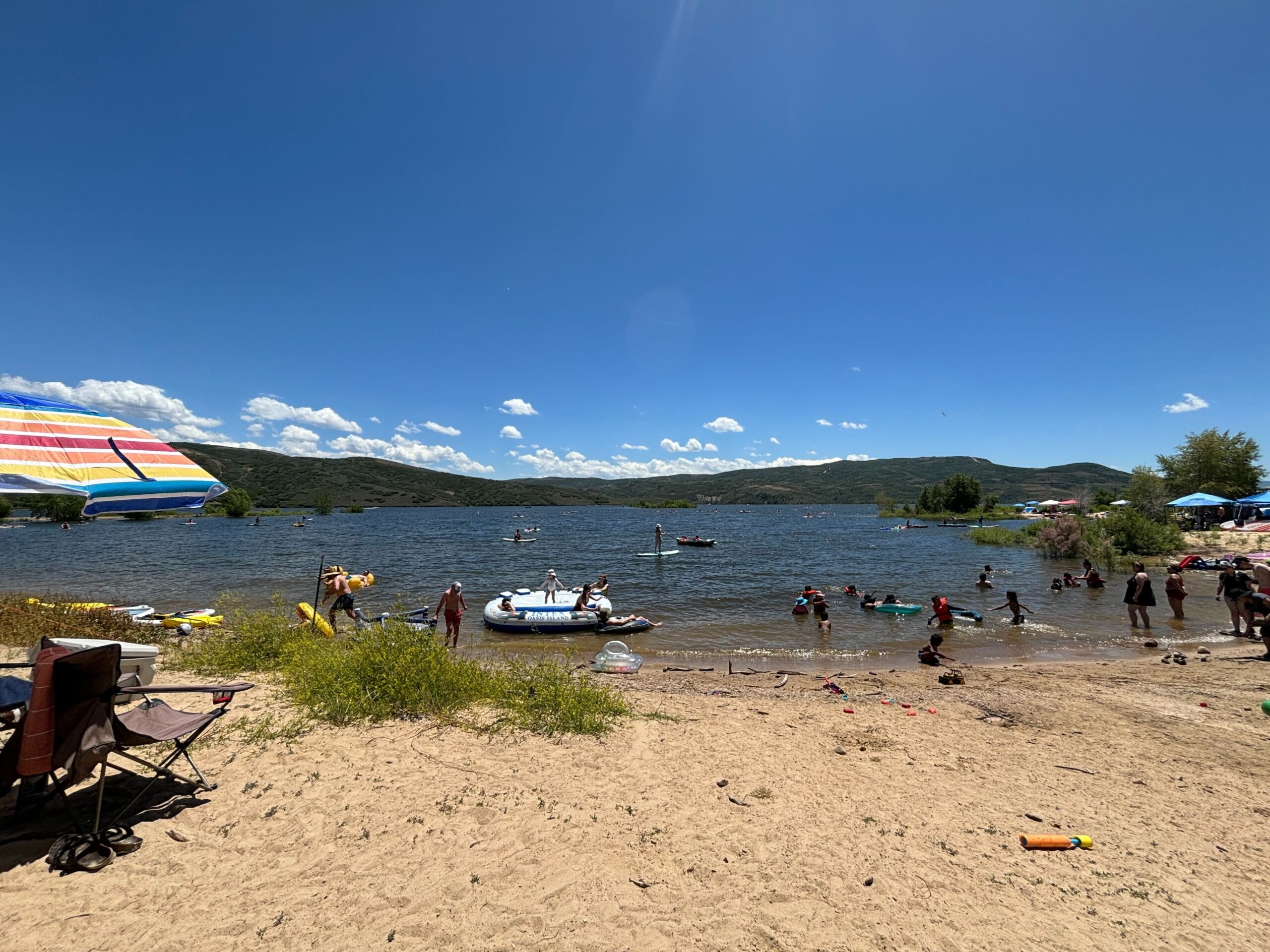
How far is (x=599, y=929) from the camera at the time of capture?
3.20 m

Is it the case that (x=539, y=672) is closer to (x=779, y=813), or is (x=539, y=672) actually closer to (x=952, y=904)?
(x=779, y=813)

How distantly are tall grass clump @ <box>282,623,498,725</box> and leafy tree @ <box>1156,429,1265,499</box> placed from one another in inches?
2205

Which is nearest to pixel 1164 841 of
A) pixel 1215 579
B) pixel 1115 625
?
pixel 1115 625

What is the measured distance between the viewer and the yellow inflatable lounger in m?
11.3

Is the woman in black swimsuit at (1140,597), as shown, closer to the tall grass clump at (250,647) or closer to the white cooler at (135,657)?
the tall grass clump at (250,647)

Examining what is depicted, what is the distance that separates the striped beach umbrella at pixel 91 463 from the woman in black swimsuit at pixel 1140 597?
2070 cm

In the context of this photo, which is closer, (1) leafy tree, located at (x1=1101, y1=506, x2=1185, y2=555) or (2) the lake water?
(2) the lake water

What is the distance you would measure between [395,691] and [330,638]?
4418 millimetres

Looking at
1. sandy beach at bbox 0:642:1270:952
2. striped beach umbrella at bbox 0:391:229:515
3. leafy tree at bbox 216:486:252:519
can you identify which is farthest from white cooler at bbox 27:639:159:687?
leafy tree at bbox 216:486:252:519

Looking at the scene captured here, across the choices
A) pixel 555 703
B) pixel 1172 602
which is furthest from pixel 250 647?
pixel 1172 602

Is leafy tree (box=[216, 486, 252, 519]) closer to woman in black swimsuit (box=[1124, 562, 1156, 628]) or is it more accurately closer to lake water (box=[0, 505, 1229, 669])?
lake water (box=[0, 505, 1229, 669])

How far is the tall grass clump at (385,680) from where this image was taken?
645 cm

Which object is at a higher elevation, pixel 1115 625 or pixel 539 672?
pixel 539 672

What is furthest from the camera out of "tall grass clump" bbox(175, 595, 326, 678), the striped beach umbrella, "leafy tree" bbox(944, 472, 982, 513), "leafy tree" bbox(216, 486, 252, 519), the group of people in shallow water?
"leafy tree" bbox(944, 472, 982, 513)
